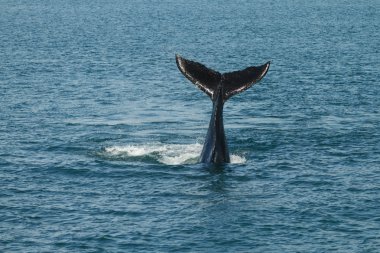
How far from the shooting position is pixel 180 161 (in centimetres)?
5350

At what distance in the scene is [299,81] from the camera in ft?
292

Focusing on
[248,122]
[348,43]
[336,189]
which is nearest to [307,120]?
[248,122]

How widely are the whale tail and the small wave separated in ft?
14.7

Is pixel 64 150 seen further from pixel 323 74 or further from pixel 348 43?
pixel 348 43

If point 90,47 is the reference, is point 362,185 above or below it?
below

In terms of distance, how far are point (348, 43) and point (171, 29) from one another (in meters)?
46.7

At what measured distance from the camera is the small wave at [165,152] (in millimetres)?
53812

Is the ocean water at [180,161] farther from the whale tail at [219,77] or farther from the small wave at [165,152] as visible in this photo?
the whale tail at [219,77]

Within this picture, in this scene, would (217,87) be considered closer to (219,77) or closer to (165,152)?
(219,77)

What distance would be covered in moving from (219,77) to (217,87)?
565mm

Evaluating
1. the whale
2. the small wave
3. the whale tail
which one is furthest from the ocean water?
the whale tail

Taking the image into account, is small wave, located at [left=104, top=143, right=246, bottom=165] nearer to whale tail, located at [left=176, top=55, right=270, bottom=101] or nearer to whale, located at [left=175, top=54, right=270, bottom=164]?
whale, located at [left=175, top=54, right=270, bottom=164]

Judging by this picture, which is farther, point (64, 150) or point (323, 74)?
point (323, 74)

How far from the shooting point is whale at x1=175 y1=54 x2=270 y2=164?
50.6 m
